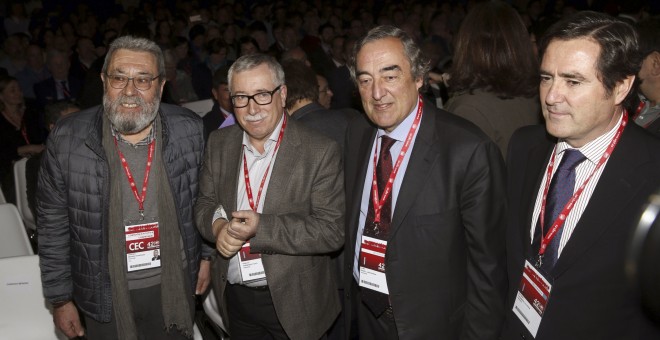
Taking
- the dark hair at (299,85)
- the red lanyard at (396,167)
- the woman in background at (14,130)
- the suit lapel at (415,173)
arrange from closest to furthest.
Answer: the suit lapel at (415,173)
the red lanyard at (396,167)
the dark hair at (299,85)
the woman in background at (14,130)

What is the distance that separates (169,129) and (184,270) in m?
0.68

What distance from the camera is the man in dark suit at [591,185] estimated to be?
5.31 feet

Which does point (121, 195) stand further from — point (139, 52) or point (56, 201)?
point (139, 52)

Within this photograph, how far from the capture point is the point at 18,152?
542 centimetres

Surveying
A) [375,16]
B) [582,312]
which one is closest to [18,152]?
[582,312]

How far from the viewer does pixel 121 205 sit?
2.40 meters

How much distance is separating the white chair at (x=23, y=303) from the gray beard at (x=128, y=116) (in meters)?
1.10

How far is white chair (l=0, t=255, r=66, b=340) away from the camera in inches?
117

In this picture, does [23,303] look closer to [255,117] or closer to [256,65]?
[255,117]

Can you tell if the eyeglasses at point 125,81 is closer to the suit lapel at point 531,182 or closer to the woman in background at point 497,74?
the woman in background at point 497,74

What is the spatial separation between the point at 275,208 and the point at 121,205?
704 mm

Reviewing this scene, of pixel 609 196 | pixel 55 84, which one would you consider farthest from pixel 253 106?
pixel 55 84

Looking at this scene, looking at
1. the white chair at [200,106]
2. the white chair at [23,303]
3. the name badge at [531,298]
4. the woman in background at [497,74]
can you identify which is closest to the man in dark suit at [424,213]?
the name badge at [531,298]

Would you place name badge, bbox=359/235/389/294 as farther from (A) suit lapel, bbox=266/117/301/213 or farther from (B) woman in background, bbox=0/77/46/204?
(B) woman in background, bbox=0/77/46/204
